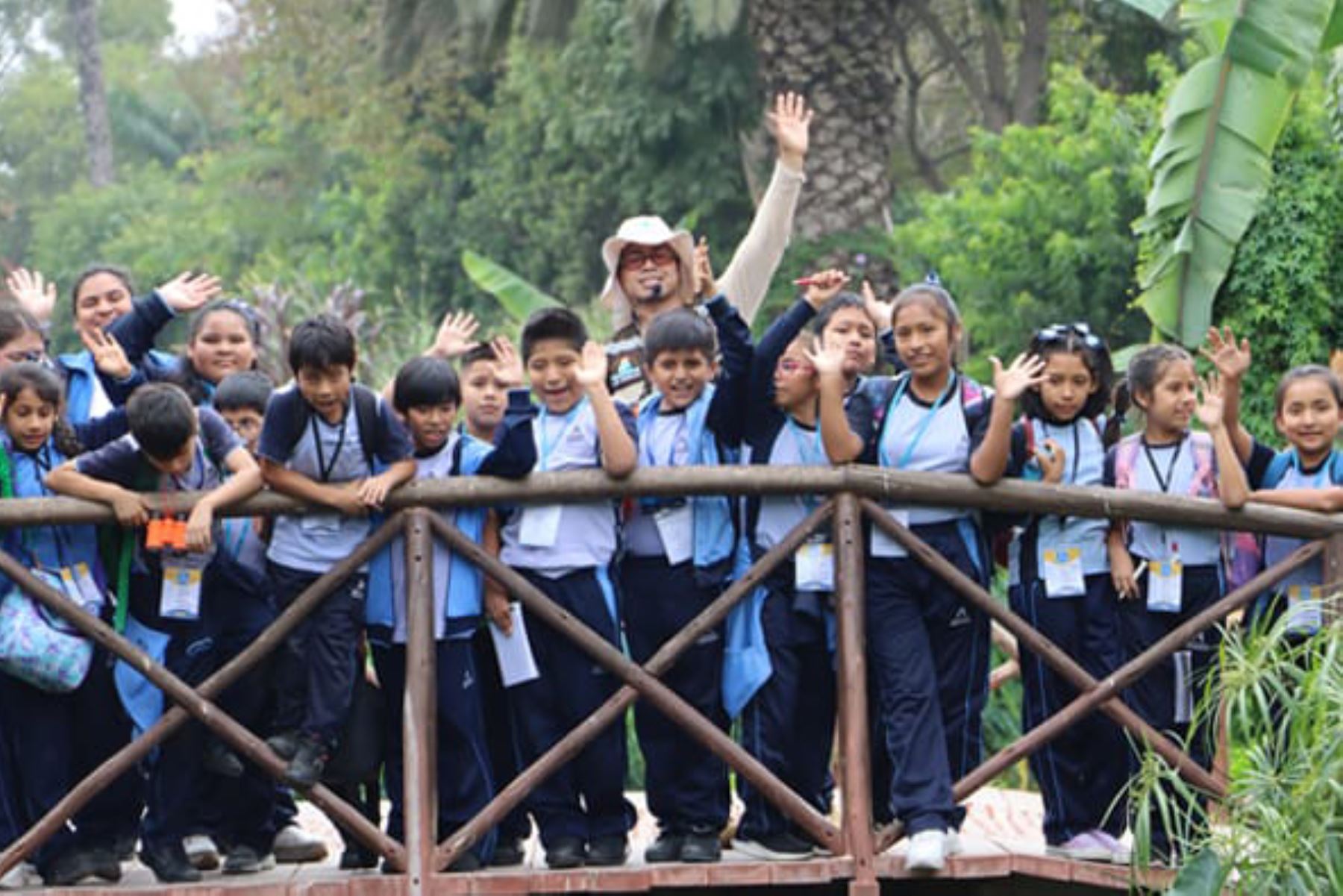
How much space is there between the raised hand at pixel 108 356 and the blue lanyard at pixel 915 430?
A: 2.20 meters

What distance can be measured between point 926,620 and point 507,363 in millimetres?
1415

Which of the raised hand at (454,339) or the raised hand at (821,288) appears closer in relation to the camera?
the raised hand at (821,288)

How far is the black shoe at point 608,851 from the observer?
7.00 meters

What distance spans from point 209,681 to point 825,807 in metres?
1.82

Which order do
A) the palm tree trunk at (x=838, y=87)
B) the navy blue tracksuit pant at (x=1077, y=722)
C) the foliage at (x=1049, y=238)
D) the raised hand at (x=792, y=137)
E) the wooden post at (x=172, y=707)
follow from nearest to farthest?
the wooden post at (x=172, y=707) → the navy blue tracksuit pant at (x=1077, y=722) → the raised hand at (x=792, y=137) → the foliage at (x=1049, y=238) → the palm tree trunk at (x=838, y=87)

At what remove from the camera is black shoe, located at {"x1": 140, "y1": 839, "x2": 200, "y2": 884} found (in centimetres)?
691

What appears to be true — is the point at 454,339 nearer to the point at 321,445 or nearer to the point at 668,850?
the point at 321,445

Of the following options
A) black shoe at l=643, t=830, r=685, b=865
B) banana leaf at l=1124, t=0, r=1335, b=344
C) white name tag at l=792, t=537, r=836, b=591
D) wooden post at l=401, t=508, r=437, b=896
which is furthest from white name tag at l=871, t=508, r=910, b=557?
banana leaf at l=1124, t=0, r=1335, b=344

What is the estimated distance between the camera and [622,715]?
22.8 ft

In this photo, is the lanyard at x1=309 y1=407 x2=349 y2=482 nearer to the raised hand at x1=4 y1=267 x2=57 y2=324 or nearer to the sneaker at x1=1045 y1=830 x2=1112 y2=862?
the raised hand at x1=4 y1=267 x2=57 y2=324

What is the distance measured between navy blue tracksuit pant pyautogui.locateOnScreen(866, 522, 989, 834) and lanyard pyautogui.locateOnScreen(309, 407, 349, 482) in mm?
1515

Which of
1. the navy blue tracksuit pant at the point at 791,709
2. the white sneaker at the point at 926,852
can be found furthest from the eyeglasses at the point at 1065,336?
the white sneaker at the point at 926,852

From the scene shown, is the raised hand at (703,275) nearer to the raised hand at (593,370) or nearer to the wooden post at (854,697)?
the raised hand at (593,370)

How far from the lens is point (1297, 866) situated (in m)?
6.34
